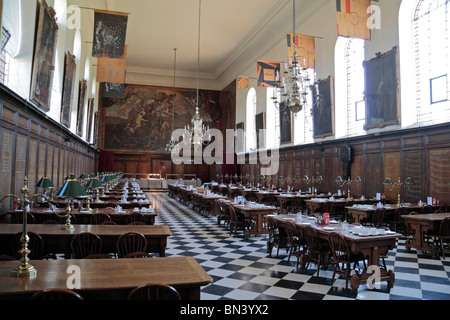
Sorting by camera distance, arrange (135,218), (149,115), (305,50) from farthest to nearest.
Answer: (149,115) → (305,50) → (135,218)

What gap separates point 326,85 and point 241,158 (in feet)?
35.7

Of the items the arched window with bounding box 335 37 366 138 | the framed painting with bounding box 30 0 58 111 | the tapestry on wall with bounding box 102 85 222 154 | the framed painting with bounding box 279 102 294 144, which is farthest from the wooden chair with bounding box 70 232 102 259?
the tapestry on wall with bounding box 102 85 222 154

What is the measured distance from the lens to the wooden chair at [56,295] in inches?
84.5

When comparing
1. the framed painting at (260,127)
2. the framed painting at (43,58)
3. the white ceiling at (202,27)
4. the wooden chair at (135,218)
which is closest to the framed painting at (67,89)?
the framed painting at (43,58)

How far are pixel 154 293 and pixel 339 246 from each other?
3259 millimetres

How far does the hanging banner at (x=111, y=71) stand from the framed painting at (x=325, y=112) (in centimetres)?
816

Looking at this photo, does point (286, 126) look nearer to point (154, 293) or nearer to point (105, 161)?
point (154, 293)

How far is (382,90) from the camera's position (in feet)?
→ 35.6

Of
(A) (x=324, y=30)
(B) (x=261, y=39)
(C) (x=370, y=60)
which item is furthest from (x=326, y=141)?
(B) (x=261, y=39)

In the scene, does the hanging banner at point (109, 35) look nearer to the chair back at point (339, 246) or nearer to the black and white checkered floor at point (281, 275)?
the black and white checkered floor at point (281, 275)

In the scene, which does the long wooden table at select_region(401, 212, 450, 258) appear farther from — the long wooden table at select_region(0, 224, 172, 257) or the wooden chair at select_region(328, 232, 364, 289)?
the long wooden table at select_region(0, 224, 172, 257)

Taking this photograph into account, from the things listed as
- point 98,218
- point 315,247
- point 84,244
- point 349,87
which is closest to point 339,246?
point 315,247

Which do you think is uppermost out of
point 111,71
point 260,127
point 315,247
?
point 111,71

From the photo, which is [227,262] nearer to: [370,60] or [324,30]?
[370,60]
